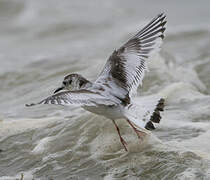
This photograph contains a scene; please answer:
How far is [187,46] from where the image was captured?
43.5 ft

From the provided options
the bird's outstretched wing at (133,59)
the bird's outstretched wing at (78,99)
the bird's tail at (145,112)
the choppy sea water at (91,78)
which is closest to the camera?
the bird's outstretched wing at (78,99)

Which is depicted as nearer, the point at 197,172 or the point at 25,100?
the point at 197,172

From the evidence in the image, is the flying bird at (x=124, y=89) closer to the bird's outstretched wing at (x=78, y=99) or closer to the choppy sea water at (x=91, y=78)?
the bird's outstretched wing at (x=78, y=99)

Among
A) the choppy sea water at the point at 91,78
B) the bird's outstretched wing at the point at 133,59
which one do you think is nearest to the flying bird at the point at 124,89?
the bird's outstretched wing at the point at 133,59

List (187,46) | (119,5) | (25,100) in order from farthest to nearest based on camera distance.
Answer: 1. (119,5)
2. (187,46)
3. (25,100)

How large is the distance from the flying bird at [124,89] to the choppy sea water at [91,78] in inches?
17.3

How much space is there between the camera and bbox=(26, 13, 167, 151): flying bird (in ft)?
17.0

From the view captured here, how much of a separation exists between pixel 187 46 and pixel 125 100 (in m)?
7.89

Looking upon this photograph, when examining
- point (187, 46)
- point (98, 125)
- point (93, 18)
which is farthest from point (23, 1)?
point (98, 125)

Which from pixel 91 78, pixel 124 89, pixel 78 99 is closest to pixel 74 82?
pixel 124 89

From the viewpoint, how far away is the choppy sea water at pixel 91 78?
5586mm

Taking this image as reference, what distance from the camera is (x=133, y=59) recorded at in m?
6.40

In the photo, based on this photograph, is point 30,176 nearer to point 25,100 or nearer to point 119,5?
point 25,100

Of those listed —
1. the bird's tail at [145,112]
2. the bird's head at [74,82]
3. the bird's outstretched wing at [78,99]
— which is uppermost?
the bird's head at [74,82]
